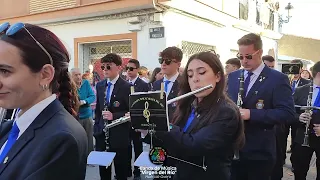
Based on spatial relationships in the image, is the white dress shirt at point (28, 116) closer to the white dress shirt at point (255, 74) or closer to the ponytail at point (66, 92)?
the ponytail at point (66, 92)

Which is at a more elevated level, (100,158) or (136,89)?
(136,89)

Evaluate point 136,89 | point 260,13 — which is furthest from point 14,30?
point 260,13

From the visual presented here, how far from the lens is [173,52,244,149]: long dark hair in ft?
7.68

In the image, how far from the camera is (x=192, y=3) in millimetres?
10570

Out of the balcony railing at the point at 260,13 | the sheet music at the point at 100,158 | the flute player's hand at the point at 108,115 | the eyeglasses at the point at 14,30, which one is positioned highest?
the balcony railing at the point at 260,13

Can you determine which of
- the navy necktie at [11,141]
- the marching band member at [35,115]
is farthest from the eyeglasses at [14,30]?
the navy necktie at [11,141]

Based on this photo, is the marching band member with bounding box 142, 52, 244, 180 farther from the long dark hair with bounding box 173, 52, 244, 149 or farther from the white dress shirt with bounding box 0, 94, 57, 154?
the white dress shirt with bounding box 0, 94, 57, 154

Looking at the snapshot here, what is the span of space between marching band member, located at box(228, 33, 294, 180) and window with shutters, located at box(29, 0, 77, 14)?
892 centimetres

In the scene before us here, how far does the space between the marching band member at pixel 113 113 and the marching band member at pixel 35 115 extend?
3005 millimetres

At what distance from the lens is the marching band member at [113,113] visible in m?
4.48

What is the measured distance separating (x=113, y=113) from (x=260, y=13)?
14448 mm

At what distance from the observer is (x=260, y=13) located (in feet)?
55.4

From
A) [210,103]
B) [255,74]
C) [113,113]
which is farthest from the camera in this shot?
[113,113]

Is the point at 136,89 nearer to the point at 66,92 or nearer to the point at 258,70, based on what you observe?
the point at 258,70
